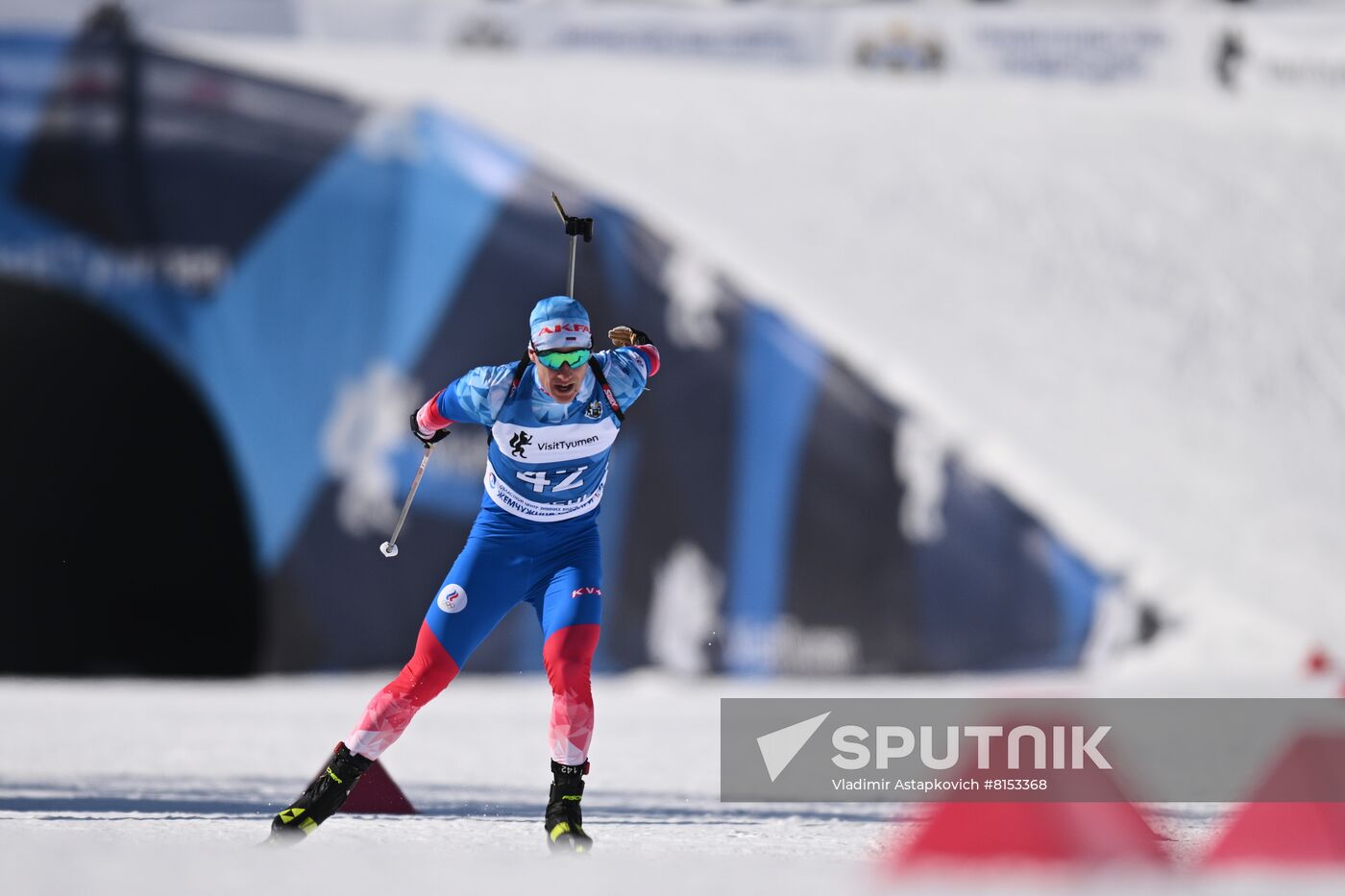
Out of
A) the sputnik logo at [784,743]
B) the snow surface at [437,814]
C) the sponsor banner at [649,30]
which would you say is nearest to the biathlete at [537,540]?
the snow surface at [437,814]

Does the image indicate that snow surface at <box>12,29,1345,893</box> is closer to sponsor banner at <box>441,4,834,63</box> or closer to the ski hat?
sponsor banner at <box>441,4,834,63</box>

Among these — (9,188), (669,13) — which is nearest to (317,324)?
(9,188)

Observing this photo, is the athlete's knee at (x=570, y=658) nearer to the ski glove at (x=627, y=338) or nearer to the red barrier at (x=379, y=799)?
the red barrier at (x=379, y=799)

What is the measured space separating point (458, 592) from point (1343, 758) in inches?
126

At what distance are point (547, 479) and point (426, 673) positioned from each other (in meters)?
0.89

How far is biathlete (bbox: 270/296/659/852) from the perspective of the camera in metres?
6.10

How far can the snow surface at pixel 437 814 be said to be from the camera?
15.2 ft

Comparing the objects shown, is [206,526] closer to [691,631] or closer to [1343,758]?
[691,631]

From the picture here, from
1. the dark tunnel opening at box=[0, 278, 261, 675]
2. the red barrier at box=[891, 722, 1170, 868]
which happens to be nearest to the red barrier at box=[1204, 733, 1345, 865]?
the red barrier at box=[891, 722, 1170, 868]

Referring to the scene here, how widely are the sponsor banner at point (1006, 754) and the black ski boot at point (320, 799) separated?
5.56 feet

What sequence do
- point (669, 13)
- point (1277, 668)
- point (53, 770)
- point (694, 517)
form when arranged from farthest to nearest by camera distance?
point (669, 13) < point (694, 517) < point (1277, 668) < point (53, 770)

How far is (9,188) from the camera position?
17.3 metres

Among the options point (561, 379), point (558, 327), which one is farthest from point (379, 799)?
point (558, 327)

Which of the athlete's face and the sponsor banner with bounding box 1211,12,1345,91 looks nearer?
the athlete's face
